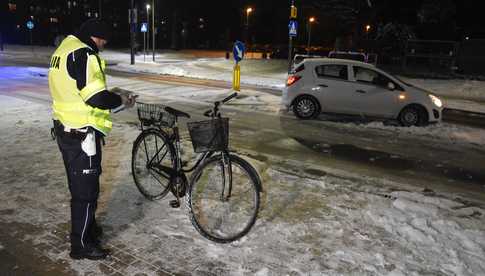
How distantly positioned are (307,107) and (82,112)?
8198mm

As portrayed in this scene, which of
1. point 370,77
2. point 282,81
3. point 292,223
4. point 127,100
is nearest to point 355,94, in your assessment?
point 370,77

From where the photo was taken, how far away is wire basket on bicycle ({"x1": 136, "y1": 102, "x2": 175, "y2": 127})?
486cm

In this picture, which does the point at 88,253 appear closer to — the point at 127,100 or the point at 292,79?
the point at 127,100

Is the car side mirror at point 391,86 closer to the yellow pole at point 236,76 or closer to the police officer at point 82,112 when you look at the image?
the yellow pole at point 236,76

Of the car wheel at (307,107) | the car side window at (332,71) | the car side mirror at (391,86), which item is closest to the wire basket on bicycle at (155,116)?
the car wheel at (307,107)

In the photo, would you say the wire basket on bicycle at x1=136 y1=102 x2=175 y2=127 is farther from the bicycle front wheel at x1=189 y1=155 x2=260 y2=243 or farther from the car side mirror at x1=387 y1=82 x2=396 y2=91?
the car side mirror at x1=387 y1=82 x2=396 y2=91

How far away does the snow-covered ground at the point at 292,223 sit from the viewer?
398 centimetres

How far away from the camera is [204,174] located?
4.32 m

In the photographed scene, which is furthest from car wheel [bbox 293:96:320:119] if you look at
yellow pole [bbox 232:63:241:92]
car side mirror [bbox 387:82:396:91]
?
yellow pole [bbox 232:63:241:92]

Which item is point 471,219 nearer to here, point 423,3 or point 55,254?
point 55,254

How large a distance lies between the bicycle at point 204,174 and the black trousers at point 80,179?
0.91 m

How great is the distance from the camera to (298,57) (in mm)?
21672

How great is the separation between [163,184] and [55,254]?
150 centimetres

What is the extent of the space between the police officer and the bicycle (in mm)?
861
